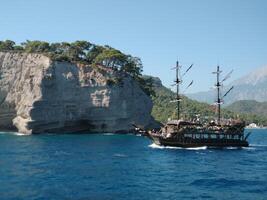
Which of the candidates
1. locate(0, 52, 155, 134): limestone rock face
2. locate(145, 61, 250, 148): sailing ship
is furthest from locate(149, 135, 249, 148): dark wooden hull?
locate(0, 52, 155, 134): limestone rock face

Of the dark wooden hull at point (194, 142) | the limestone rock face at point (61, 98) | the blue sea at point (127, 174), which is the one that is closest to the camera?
the blue sea at point (127, 174)

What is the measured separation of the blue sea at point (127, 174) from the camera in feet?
143

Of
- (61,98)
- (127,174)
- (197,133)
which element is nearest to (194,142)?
(197,133)

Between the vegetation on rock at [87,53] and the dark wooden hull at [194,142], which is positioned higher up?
the vegetation on rock at [87,53]

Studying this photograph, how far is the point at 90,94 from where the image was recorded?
131875 mm

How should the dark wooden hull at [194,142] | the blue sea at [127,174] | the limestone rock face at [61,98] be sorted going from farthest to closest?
1. the limestone rock face at [61,98]
2. the dark wooden hull at [194,142]
3. the blue sea at [127,174]

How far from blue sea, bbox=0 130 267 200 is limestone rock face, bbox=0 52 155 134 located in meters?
41.8

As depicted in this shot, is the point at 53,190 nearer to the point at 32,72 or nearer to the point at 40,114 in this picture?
the point at 40,114

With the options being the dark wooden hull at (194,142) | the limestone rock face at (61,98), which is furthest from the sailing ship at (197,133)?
the limestone rock face at (61,98)

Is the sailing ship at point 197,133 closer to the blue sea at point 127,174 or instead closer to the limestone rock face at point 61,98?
the blue sea at point 127,174

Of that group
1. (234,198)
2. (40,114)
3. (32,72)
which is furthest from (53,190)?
(32,72)

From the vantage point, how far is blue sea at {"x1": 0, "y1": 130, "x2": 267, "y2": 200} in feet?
143

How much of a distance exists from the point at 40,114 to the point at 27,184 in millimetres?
79394

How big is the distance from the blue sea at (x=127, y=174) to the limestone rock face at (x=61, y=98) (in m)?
41.8
